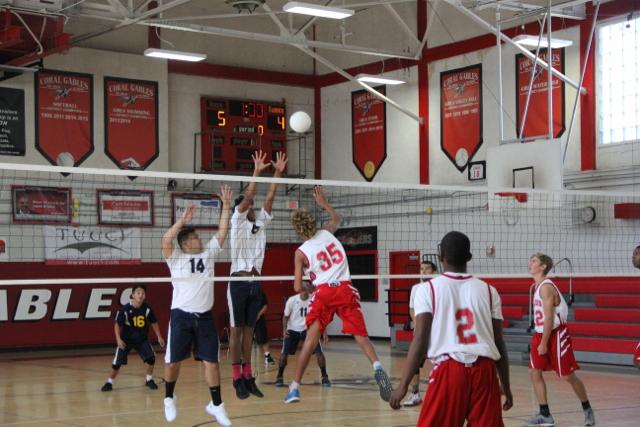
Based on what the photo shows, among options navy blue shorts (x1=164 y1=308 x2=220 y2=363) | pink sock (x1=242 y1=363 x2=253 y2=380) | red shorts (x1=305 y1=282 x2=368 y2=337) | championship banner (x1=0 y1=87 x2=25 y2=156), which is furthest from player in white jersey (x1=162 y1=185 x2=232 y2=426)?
championship banner (x1=0 y1=87 x2=25 y2=156)

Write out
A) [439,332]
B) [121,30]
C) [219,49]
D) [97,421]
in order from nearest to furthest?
[439,332], [97,421], [121,30], [219,49]

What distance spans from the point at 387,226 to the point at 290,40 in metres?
6.18

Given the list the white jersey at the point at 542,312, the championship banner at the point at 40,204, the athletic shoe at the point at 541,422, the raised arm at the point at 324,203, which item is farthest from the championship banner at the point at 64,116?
the athletic shoe at the point at 541,422

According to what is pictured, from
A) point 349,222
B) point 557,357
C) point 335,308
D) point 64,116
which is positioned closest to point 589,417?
point 557,357

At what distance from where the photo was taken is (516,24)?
899 inches

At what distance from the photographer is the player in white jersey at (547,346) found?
1066 centimetres

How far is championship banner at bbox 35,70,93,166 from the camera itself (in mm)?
23781

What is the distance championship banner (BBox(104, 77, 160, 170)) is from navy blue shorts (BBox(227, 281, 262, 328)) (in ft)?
46.8

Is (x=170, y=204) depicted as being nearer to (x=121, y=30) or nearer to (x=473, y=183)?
(x=121, y=30)

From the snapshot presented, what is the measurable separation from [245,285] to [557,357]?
350 cm

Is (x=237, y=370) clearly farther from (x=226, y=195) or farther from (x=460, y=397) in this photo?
(x=460, y=397)

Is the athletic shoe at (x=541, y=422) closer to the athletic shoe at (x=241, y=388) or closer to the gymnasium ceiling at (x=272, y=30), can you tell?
the athletic shoe at (x=241, y=388)

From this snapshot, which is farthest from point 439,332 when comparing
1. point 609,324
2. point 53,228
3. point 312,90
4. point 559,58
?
point 312,90

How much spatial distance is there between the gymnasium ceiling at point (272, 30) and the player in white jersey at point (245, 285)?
35.6ft
